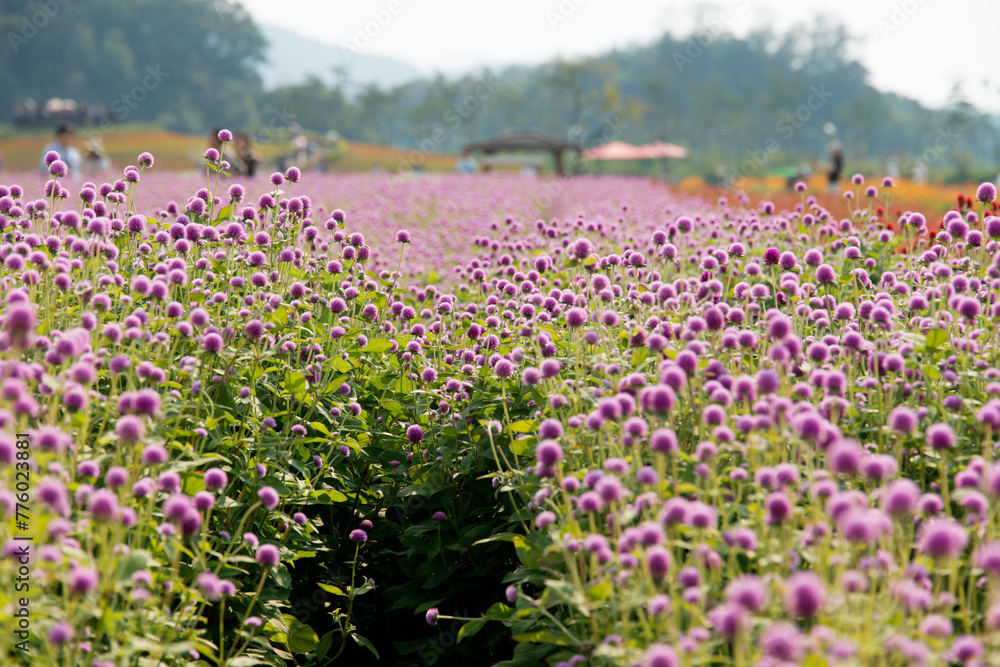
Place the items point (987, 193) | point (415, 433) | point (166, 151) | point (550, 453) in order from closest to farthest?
point (550, 453)
point (415, 433)
point (987, 193)
point (166, 151)

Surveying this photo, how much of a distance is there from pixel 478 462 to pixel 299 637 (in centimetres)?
119

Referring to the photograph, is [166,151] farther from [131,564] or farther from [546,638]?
[546,638]

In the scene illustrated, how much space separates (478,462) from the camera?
4.12 metres

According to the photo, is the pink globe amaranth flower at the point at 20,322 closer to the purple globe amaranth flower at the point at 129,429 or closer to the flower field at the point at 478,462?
the flower field at the point at 478,462

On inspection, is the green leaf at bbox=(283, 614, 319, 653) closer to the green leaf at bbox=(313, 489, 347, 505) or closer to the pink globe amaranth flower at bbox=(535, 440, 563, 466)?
the green leaf at bbox=(313, 489, 347, 505)

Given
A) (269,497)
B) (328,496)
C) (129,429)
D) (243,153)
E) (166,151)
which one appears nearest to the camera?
(129,429)

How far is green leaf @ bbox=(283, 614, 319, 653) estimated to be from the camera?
11.9ft

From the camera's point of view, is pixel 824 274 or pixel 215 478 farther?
pixel 824 274

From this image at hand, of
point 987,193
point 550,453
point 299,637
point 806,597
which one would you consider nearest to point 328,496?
point 299,637

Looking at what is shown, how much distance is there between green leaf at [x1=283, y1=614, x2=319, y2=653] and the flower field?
0.7 inches

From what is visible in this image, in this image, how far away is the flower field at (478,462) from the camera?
7.13ft

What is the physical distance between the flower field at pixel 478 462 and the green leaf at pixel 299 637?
0.06 ft

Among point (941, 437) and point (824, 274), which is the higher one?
point (824, 274)

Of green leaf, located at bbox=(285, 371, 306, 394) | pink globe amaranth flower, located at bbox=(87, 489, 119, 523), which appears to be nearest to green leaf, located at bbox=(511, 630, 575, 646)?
pink globe amaranth flower, located at bbox=(87, 489, 119, 523)
